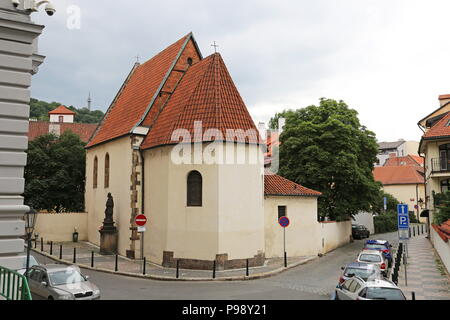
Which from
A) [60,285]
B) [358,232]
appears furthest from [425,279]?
[358,232]

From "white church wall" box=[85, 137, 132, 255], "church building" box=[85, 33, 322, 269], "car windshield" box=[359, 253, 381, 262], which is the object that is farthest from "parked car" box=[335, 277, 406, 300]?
"white church wall" box=[85, 137, 132, 255]

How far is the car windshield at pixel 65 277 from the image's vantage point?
13.3 m

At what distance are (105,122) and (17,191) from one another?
24.9 metres

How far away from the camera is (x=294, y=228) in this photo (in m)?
27.1

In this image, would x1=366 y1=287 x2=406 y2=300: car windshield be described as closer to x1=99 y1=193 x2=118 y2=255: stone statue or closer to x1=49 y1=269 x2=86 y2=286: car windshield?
x1=49 y1=269 x2=86 y2=286: car windshield

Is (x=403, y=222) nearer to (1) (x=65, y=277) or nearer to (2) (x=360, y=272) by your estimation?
(2) (x=360, y=272)

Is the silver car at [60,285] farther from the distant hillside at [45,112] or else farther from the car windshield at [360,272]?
the distant hillside at [45,112]

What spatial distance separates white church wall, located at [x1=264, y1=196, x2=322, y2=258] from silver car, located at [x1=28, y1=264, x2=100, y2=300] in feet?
47.1

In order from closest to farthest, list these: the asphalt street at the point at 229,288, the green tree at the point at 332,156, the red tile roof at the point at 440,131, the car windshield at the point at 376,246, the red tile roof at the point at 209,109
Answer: the asphalt street at the point at 229,288 → the red tile roof at the point at 209,109 → the car windshield at the point at 376,246 → the green tree at the point at 332,156 → the red tile roof at the point at 440,131

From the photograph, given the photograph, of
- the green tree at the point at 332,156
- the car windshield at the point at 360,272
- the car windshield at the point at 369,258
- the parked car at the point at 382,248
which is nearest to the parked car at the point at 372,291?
the car windshield at the point at 360,272

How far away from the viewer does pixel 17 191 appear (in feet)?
30.9

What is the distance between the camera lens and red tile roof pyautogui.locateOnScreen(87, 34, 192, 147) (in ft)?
90.1

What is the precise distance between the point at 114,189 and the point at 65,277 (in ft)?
49.2

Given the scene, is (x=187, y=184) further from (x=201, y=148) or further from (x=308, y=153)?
(x=308, y=153)
